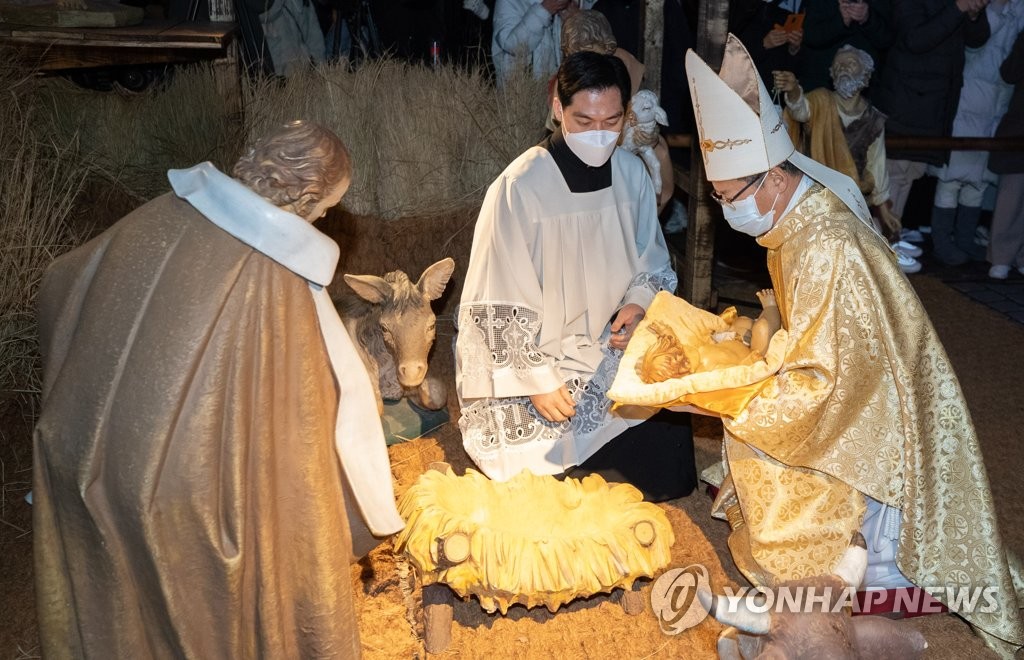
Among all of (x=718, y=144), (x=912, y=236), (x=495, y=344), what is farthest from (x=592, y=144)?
(x=912, y=236)

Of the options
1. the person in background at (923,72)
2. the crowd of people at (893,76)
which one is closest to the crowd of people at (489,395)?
the crowd of people at (893,76)

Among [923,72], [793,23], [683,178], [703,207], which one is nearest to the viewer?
[703,207]

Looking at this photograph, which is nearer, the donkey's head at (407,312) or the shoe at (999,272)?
the donkey's head at (407,312)

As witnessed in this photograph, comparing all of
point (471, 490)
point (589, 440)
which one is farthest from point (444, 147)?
point (471, 490)

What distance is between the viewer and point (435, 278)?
16.2ft

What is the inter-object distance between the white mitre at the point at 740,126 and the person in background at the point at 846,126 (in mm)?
2903

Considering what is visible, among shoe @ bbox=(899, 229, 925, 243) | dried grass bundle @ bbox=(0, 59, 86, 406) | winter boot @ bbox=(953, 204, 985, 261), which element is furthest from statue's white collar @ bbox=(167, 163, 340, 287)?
shoe @ bbox=(899, 229, 925, 243)

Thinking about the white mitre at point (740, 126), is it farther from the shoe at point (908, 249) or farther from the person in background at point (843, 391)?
the shoe at point (908, 249)

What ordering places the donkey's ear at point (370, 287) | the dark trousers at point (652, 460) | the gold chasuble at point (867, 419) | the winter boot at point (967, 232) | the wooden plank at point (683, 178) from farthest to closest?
1. the winter boot at point (967, 232)
2. the wooden plank at point (683, 178)
3. the donkey's ear at point (370, 287)
4. the dark trousers at point (652, 460)
5. the gold chasuble at point (867, 419)

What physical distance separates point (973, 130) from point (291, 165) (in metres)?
7.25

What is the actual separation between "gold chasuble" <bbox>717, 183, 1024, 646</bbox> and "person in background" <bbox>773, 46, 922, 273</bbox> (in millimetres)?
3118

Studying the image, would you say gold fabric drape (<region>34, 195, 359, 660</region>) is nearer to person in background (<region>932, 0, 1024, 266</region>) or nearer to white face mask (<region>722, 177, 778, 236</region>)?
white face mask (<region>722, 177, 778, 236</region>)

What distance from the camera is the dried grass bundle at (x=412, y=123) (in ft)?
22.0

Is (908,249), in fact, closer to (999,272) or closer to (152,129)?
(999,272)
